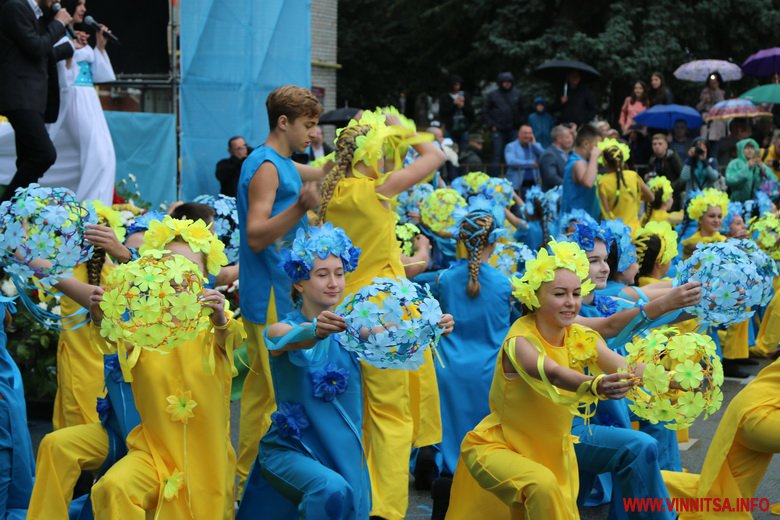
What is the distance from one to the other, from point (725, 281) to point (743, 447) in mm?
855

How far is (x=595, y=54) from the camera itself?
22.2 metres

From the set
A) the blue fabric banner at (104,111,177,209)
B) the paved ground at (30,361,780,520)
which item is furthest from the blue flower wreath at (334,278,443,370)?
the blue fabric banner at (104,111,177,209)

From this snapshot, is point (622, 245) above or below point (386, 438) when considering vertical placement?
above

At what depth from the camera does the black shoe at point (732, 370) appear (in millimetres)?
10461

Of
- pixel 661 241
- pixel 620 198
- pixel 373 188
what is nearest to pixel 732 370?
pixel 620 198

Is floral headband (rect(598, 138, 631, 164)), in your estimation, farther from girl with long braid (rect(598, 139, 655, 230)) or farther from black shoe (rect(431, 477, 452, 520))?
black shoe (rect(431, 477, 452, 520))

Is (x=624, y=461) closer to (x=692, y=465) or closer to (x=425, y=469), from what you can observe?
(x=425, y=469)

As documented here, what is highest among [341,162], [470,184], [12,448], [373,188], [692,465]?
[341,162]

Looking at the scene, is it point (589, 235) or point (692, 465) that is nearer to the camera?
point (589, 235)

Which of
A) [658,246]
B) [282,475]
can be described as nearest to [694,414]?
[282,475]

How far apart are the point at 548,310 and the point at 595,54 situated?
58.7ft

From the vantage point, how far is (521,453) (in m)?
4.97

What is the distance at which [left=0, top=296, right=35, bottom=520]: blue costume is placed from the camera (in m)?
5.52

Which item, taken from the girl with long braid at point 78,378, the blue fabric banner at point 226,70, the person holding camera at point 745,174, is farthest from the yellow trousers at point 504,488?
the person holding camera at point 745,174
